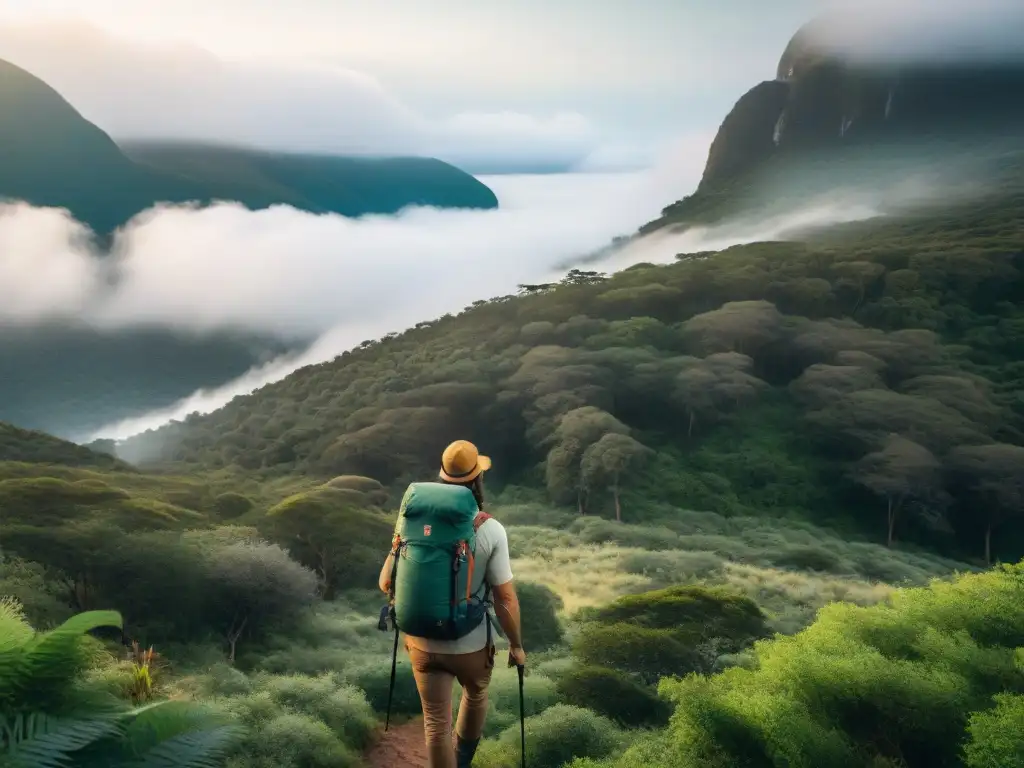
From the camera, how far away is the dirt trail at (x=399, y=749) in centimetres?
661

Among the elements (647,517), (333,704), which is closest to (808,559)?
(647,517)

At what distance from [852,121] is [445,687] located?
153648mm

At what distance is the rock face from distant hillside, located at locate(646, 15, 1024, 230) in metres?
0.19

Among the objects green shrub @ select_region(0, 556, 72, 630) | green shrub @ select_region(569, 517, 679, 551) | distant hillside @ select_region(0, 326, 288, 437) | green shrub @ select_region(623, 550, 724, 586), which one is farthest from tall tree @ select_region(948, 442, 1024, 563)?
distant hillside @ select_region(0, 326, 288, 437)

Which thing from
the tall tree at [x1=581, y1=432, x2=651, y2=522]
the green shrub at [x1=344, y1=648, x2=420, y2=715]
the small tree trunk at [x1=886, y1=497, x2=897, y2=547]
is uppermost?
the green shrub at [x1=344, y1=648, x2=420, y2=715]

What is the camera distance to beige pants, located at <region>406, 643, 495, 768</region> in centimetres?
417

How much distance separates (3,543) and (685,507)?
3437cm

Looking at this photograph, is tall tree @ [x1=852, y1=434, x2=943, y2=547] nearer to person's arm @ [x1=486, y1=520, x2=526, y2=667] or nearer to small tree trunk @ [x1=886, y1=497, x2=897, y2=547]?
small tree trunk @ [x1=886, y1=497, x2=897, y2=547]

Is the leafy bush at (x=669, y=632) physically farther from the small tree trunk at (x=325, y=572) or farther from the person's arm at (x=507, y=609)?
the small tree trunk at (x=325, y=572)

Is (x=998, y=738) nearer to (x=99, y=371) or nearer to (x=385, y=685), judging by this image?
(x=385, y=685)

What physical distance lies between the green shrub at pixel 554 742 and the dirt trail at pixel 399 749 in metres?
0.72

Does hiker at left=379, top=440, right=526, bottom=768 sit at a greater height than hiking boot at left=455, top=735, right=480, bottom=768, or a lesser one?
greater

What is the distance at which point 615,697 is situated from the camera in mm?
8086

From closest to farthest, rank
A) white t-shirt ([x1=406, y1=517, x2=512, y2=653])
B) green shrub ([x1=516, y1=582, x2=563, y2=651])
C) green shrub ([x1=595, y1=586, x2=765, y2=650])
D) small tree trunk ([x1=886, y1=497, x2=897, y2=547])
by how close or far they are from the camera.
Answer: white t-shirt ([x1=406, y1=517, x2=512, y2=653]) < green shrub ([x1=595, y1=586, x2=765, y2=650]) < green shrub ([x1=516, y1=582, x2=563, y2=651]) < small tree trunk ([x1=886, y1=497, x2=897, y2=547])
